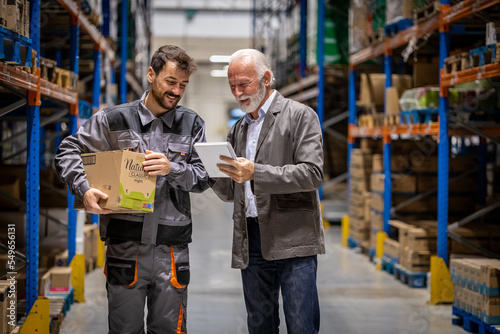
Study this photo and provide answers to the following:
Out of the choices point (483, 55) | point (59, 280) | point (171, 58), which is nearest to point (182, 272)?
point (171, 58)

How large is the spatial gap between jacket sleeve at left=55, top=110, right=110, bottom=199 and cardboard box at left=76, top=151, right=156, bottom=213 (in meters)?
0.07

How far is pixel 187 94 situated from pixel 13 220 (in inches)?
997

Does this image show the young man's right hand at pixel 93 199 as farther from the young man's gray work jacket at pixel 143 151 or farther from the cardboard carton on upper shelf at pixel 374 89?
the cardboard carton on upper shelf at pixel 374 89

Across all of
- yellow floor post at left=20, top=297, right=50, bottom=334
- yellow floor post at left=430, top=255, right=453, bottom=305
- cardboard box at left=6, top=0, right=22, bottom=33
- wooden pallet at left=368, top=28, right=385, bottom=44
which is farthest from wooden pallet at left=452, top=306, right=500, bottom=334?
wooden pallet at left=368, top=28, right=385, bottom=44

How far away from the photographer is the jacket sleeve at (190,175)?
321 cm

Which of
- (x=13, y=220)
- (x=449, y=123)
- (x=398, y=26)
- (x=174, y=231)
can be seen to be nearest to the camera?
(x=174, y=231)

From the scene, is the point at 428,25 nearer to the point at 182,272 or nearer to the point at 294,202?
the point at 294,202

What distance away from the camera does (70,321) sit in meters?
6.07

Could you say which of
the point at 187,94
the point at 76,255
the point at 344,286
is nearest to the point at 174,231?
the point at 76,255

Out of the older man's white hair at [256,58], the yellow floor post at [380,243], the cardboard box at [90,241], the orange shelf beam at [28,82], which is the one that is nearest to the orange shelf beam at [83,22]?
the orange shelf beam at [28,82]

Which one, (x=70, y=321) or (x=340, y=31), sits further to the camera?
(x=340, y=31)

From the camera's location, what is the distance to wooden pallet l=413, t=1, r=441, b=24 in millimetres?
7352

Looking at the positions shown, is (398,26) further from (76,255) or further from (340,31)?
(76,255)

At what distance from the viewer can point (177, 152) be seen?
333 cm
